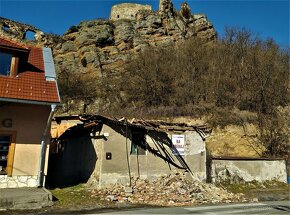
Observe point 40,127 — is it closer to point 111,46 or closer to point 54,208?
point 54,208

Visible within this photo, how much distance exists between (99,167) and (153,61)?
22.2 metres

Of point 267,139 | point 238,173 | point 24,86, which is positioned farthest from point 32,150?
point 267,139

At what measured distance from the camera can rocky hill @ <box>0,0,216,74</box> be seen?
45.0 meters

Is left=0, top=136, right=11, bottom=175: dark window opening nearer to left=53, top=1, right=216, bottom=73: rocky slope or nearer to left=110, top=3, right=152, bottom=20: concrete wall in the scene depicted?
left=53, top=1, right=216, bottom=73: rocky slope

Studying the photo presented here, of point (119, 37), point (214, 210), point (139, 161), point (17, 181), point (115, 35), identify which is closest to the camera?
point (214, 210)

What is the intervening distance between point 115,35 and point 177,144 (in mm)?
35157

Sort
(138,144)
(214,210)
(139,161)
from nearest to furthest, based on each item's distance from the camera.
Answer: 1. (214,210)
2. (139,161)
3. (138,144)

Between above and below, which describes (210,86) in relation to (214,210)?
above

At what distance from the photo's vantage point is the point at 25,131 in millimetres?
12938

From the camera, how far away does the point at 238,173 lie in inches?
792

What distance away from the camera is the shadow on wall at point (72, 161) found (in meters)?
16.1

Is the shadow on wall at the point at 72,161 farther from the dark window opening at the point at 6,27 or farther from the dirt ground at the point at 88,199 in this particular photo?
the dark window opening at the point at 6,27

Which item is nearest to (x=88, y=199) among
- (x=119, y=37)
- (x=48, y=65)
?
(x=48, y=65)

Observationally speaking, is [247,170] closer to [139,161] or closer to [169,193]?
[169,193]
